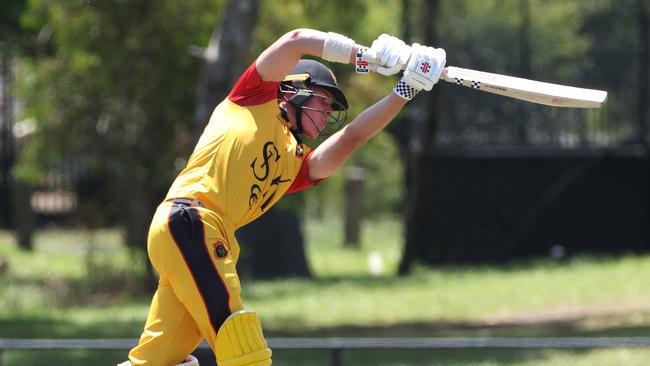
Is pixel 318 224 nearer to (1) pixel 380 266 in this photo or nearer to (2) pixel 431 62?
(1) pixel 380 266

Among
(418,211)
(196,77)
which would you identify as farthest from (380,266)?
(196,77)

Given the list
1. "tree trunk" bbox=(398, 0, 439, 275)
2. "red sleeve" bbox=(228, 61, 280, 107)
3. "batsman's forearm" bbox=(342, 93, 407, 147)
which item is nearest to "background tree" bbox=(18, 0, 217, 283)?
"tree trunk" bbox=(398, 0, 439, 275)

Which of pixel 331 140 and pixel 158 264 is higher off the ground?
pixel 331 140

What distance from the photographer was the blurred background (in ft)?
40.7

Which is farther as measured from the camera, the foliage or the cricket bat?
the foliage

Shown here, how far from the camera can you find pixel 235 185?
526 centimetres

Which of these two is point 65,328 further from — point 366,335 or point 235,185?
point 235,185

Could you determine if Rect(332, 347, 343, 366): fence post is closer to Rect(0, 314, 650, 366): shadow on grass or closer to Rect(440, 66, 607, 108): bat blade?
Rect(0, 314, 650, 366): shadow on grass

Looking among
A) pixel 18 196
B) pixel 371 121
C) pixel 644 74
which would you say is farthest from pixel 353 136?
pixel 18 196

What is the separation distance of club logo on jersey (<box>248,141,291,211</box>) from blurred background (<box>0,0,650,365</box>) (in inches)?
225

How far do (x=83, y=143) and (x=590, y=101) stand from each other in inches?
425

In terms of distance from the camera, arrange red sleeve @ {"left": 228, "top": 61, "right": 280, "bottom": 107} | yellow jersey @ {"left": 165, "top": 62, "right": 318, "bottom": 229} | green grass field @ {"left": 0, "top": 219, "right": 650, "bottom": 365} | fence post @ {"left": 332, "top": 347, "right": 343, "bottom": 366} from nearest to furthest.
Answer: yellow jersey @ {"left": 165, "top": 62, "right": 318, "bottom": 229} → red sleeve @ {"left": 228, "top": 61, "right": 280, "bottom": 107} → fence post @ {"left": 332, "top": 347, "right": 343, "bottom": 366} → green grass field @ {"left": 0, "top": 219, "right": 650, "bottom": 365}

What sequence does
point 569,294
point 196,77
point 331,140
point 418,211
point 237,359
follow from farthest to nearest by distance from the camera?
point 418,211
point 196,77
point 569,294
point 331,140
point 237,359

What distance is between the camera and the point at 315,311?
12.6 meters
